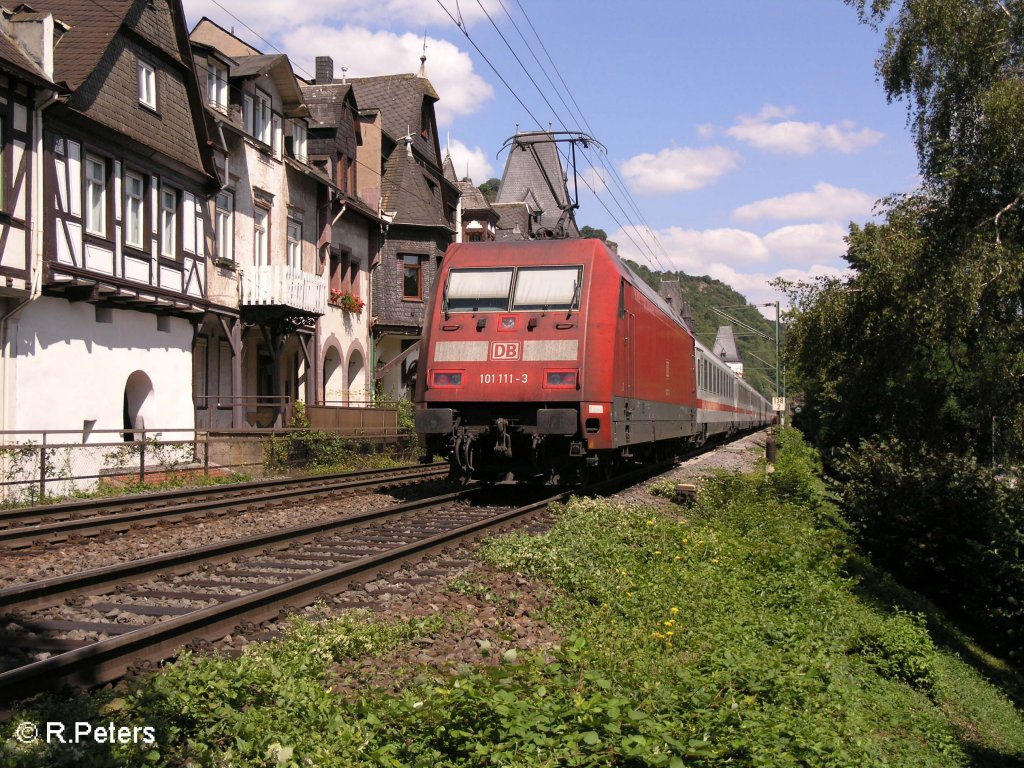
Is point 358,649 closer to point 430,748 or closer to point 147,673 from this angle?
point 147,673

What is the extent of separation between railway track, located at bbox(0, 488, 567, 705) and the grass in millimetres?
385

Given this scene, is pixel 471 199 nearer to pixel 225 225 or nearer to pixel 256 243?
pixel 256 243

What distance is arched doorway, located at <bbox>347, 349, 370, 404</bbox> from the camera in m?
31.5

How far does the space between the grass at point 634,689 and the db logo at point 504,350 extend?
3.32 metres

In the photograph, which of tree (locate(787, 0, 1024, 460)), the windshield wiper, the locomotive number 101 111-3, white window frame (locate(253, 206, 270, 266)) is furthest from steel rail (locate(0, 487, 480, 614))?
white window frame (locate(253, 206, 270, 266))

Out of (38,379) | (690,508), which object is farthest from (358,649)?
(38,379)

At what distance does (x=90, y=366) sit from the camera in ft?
59.7

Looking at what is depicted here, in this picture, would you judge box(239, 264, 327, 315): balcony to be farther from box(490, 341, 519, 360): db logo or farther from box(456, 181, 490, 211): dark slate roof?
box(456, 181, 490, 211): dark slate roof

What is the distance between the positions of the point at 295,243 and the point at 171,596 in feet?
70.7

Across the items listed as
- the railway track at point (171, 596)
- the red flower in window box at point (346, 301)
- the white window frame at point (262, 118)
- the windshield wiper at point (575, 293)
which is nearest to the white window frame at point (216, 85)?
the white window frame at point (262, 118)

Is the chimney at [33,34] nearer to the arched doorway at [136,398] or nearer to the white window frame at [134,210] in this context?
the white window frame at [134,210]

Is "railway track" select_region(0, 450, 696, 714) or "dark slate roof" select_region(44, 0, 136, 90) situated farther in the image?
"dark slate roof" select_region(44, 0, 136, 90)

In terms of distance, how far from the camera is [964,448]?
18031 millimetres

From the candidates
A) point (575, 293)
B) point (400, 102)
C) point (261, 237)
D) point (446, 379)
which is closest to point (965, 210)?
point (575, 293)
